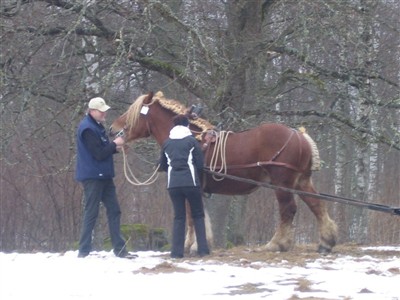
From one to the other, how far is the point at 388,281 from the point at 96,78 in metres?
6.78

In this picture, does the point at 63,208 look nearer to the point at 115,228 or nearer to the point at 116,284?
the point at 115,228

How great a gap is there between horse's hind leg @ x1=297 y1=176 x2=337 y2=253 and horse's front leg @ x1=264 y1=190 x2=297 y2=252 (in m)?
0.19

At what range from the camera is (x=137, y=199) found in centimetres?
2214

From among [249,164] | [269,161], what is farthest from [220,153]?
[269,161]

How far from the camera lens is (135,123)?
1178 centimetres

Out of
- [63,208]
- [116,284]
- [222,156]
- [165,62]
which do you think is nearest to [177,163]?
[222,156]

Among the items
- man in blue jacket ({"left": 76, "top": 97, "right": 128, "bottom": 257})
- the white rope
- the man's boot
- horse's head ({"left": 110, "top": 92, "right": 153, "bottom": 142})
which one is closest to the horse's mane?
horse's head ({"left": 110, "top": 92, "right": 153, "bottom": 142})

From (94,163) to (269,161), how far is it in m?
2.03

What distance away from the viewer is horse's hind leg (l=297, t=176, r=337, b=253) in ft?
37.2

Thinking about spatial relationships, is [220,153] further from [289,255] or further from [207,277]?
[207,277]

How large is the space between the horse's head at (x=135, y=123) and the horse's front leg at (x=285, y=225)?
186 cm

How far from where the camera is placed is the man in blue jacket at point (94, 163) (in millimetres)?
10906

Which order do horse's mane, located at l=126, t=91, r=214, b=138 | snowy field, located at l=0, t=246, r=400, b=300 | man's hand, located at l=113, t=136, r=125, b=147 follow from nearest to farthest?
snowy field, located at l=0, t=246, r=400, b=300
man's hand, located at l=113, t=136, r=125, b=147
horse's mane, located at l=126, t=91, r=214, b=138

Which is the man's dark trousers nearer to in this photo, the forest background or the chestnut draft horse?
the chestnut draft horse
